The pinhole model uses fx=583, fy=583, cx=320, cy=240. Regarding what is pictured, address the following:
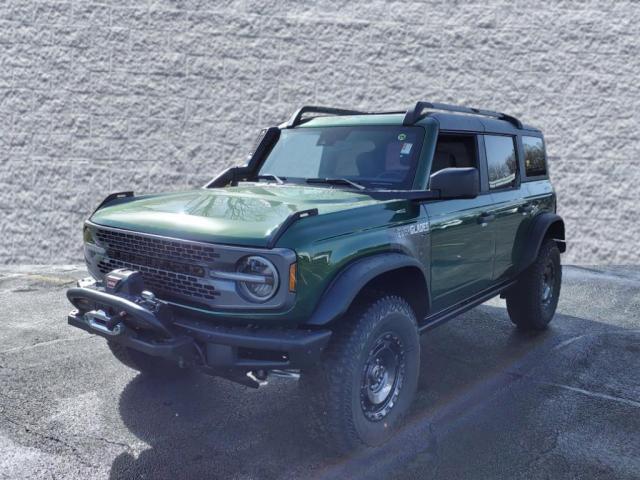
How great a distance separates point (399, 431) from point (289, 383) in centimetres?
108

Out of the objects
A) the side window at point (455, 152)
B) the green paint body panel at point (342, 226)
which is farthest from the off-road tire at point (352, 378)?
the side window at point (455, 152)

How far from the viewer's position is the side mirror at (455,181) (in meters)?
3.57

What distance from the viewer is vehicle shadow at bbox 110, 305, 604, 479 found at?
320 cm

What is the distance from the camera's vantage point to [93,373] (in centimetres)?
450

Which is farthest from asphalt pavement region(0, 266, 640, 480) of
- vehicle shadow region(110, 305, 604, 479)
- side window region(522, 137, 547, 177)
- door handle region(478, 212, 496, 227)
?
side window region(522, 137, 547, 177)

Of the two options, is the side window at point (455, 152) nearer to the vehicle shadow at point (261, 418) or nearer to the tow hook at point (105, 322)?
the vehicle shadow at point (261, 418)

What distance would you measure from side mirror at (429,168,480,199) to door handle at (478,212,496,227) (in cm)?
78

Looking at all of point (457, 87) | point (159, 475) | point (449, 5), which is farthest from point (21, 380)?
point (449, 5)

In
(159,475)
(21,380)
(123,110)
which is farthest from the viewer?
(123,110)

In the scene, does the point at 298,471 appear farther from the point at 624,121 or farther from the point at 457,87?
the point at 624,121

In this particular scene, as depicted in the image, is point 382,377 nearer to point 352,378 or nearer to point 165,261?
point 352,378

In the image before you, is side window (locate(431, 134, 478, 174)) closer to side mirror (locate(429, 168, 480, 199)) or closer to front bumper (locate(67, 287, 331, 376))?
side mirror (locate(429, 168, 480, 199))

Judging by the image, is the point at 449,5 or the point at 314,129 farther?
the point at 449,5

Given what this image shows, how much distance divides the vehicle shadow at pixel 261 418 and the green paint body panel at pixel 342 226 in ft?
2.23
